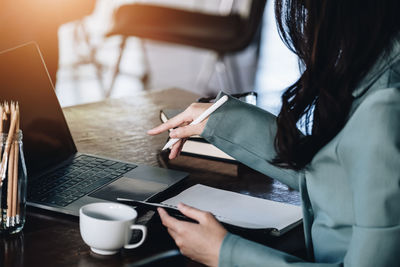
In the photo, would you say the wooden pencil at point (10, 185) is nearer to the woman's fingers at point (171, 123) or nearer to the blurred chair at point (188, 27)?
the woman's fingers at point (171, 123)

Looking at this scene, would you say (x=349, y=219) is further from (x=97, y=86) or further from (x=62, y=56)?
(x=62, y=56)

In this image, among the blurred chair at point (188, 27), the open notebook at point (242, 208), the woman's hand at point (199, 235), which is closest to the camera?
the woman's hand at point (199, 235)

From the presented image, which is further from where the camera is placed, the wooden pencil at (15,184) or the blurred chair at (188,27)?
the blurred chair at (188,27)

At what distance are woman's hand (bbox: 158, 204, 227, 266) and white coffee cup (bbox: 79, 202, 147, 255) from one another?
0.06 metres

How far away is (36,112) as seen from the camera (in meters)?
1.23

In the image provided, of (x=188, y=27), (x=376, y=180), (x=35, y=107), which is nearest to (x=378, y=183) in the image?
(x=376, y=180)

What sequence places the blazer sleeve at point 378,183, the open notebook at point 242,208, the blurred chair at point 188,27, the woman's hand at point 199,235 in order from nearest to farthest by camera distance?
the blazer sleeve at point 378,183
the woman's hand at point 199,235
the open notebook at point 242,208
the blurred chair at point 188,27

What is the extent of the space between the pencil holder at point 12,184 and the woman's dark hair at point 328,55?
0.40 meters

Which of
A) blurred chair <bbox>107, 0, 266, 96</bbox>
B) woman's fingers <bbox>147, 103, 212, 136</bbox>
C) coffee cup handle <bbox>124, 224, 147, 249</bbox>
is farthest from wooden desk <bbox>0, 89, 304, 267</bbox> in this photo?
blurred chair <bbox>107, 0, 266, 96</bbox>

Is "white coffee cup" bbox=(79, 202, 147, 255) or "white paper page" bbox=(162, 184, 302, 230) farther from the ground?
"white coffee cup" bbox=(79, 202, 147, 255)

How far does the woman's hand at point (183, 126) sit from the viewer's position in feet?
3.73

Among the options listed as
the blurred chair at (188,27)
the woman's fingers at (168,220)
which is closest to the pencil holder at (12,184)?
the woman's fingers at (168,220)

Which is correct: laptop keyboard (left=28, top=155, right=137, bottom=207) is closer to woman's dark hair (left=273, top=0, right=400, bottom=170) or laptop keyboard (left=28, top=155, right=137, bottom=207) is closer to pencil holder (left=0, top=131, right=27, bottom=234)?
pencil holder (left=0, top=131, right=27, bottom=234)

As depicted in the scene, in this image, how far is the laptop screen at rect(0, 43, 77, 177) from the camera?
1.18m
